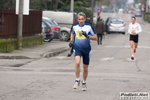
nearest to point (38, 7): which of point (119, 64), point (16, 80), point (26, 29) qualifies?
point (26, 29)

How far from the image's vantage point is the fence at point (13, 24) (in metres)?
16.7

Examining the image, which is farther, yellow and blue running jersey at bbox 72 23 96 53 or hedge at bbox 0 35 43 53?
hedge at bbox 0 35 43 53

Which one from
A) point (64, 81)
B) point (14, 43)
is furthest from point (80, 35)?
point (14, 43)

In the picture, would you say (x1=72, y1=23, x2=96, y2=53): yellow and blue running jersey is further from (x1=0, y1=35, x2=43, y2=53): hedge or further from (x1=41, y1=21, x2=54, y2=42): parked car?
(x1=41, y1=21, x2=54, y2=42): parked car

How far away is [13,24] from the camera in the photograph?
17.8 metres

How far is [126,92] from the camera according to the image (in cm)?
811

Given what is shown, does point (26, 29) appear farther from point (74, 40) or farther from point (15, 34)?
point (74, 40)

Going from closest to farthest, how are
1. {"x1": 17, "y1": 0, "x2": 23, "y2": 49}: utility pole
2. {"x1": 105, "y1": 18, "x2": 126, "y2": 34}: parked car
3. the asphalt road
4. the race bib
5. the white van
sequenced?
the asphalt road < the race bib < {"x1": 17, "y1": 0, "x2": 23, "y2": 49}: utility pole < the white van < {"x1": 105, "y1": 18, "x2": 126, "y2": 34}: parked car

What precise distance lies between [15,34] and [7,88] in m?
9.95

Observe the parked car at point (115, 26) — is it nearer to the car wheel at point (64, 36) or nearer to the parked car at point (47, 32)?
the car wheel at point (64, 36)

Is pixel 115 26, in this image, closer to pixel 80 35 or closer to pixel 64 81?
pixel 64 81

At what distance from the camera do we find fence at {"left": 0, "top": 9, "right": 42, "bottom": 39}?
16672 mm

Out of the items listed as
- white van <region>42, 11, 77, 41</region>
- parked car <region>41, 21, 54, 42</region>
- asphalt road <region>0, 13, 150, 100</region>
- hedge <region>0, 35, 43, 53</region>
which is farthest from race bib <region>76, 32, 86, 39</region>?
white van <region>42, 11, 77, 41</region>

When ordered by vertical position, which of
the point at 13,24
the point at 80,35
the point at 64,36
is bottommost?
the point at 64,36
